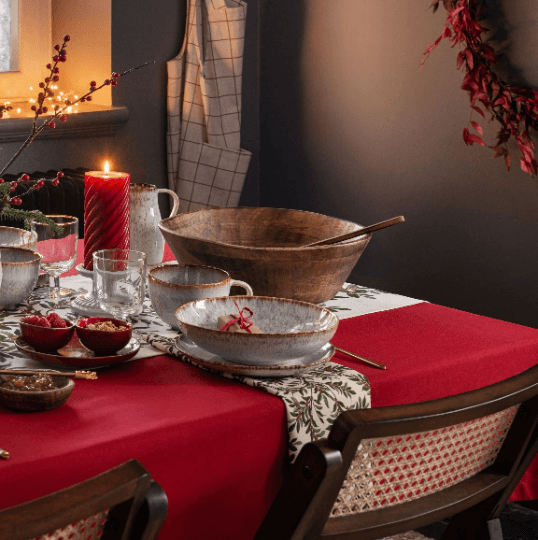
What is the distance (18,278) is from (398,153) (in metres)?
2.09

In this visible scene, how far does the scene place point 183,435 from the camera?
821mm

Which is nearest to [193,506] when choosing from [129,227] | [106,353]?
[106,353]

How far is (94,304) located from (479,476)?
2.04ft

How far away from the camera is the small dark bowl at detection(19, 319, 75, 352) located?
96cm

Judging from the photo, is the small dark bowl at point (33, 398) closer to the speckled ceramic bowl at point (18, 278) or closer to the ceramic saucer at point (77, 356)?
the ceramic saucer at point (77, 356)

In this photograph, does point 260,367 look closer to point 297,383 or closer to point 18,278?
point 297,383

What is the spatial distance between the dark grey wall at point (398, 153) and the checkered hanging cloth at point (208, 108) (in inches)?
11.4

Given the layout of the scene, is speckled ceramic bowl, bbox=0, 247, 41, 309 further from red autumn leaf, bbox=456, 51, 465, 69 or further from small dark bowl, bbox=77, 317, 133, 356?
red autumn leaf, bbox=456, 51, 465, 69

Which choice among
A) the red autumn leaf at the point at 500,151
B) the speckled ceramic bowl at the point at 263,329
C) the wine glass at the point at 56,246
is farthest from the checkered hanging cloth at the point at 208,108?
the speckled ceramic bowl at the point at 263,329

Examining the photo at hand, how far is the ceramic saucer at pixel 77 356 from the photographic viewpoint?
37.3 inches

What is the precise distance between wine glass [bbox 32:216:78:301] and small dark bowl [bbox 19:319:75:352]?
27 cm

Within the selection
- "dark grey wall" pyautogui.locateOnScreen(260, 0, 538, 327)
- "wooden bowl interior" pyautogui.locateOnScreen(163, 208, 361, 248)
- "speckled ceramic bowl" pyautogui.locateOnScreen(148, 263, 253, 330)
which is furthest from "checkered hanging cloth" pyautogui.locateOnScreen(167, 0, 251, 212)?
"speckled ceramic bowl" pyautogui.locateOnScreen(148, 263, 253, 330)

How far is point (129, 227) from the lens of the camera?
4.51 ft

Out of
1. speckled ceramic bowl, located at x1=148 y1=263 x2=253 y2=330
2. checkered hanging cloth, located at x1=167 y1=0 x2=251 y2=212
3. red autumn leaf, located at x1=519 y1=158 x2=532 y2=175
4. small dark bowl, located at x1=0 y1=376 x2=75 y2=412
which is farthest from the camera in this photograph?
checkered hanging cloth, located at x1=167 y1=0 x2=251 y2=212
